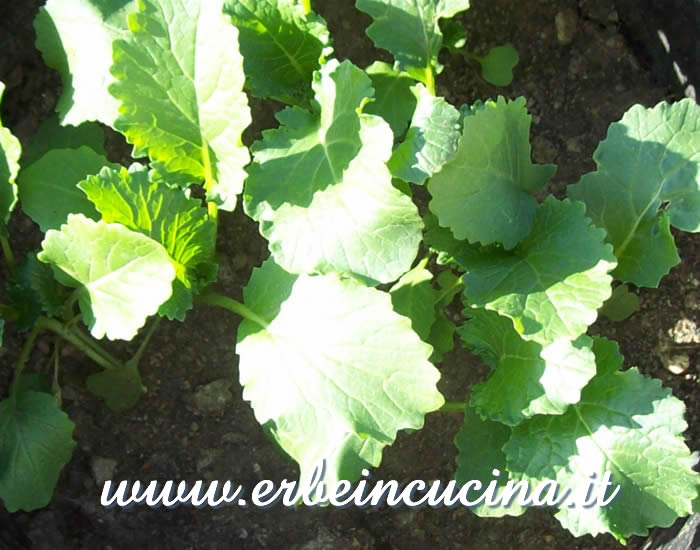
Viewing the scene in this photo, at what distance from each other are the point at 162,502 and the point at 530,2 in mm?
1386

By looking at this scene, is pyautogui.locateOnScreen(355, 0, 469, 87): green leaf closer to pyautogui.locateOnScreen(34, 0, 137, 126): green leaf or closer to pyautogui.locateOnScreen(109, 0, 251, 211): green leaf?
pyautogui.locateOnScreen(109, 0, 251, 211): green leaf

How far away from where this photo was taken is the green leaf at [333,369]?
4.72ft

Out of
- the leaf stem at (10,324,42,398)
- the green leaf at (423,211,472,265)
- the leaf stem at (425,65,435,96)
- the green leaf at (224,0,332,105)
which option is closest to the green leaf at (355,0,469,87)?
the leaf stem at (425,65,435,96)

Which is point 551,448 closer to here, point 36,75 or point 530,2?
point 530,2

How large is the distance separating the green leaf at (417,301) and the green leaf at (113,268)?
0.50m

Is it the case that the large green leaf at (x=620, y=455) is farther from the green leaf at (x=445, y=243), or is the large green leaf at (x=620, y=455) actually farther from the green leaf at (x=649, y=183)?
the green leaf at (x=445, y=243)

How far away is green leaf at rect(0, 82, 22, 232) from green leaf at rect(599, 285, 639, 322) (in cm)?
124

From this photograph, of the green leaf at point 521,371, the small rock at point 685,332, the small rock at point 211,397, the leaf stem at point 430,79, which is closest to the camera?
the green leaf at point 521,371

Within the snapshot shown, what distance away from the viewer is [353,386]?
1.45 m

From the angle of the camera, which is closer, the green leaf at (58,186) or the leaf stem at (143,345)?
the green leaf at (58,186)

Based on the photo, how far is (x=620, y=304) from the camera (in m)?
1.93

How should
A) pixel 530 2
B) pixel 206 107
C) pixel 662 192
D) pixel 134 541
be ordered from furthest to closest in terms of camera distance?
pixel 530 2 < pixel 134 541 < pixel 662 192 < pixel 206 107

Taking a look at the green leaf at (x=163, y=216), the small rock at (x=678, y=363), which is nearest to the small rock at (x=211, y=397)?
the green leaf at (x=163, y=216)

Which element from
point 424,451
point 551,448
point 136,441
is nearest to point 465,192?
point 551,448
